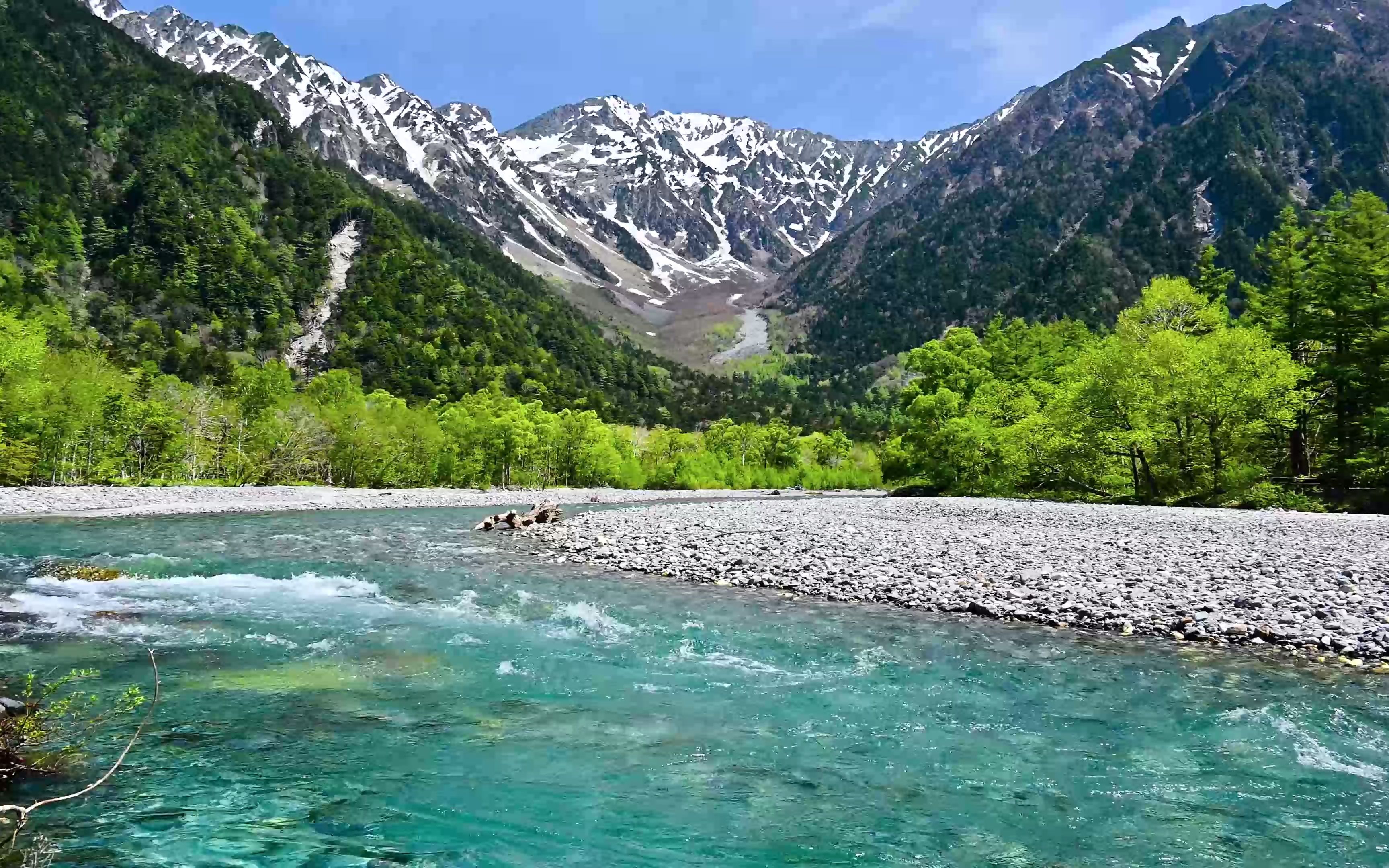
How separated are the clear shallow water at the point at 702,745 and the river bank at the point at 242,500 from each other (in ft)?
119

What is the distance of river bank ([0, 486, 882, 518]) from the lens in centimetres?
4672

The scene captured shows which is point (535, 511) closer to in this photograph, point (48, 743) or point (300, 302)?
point (48, 743)

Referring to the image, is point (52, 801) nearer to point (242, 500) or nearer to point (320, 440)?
point (242, 500)

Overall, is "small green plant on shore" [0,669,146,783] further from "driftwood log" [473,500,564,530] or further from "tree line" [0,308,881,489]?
"tree line" [0,308,881,489]

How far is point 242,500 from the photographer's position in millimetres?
58781

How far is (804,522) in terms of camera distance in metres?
36.3

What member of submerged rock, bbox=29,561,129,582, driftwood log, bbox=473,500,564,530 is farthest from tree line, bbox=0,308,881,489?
submerged rock, bbox=29,561,129,582

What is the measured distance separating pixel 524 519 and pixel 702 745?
3406 cm

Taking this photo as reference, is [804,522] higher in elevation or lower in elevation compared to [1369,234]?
lower

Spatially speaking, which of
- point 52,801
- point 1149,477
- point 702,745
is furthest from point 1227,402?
point 52,801

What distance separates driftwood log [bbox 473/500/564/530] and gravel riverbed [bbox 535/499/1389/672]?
5398 millimetres

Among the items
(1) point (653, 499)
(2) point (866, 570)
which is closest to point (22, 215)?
(1) point (653, 499)

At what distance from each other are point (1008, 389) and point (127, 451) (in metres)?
82.9

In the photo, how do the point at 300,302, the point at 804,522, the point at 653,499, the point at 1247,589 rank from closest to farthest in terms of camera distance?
the point at 1247,589 → the point at 804,522 → the point at 653,499 → the point at 300,302
